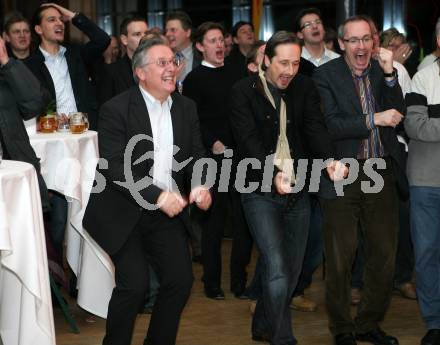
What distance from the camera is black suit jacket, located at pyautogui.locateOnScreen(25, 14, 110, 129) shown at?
20.2 feet

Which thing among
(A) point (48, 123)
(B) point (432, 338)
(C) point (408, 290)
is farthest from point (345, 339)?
(A) point (48, 123)

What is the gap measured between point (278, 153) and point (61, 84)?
226 centimetres

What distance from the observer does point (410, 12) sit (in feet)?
36.3

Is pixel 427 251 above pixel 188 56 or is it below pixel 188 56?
below

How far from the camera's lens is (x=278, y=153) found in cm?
449

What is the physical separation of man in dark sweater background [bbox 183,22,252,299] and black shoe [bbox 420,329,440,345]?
1.49m

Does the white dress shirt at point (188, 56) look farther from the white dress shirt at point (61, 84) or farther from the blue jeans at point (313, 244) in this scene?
the blue jeans at point (313, 244)

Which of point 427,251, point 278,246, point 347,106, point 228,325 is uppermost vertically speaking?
point 347,106

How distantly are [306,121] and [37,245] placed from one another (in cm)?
145

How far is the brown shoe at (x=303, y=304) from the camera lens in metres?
5.60

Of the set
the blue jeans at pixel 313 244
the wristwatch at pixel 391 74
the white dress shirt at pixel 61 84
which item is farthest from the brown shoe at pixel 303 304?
the white dress shirt at pixel 61 84

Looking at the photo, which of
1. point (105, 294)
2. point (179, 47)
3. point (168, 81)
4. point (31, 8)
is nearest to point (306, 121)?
point (168, 81)

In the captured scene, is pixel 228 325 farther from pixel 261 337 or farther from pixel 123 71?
pixel 123 71

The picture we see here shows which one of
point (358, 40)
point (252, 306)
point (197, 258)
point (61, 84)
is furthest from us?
point (197, 258)
